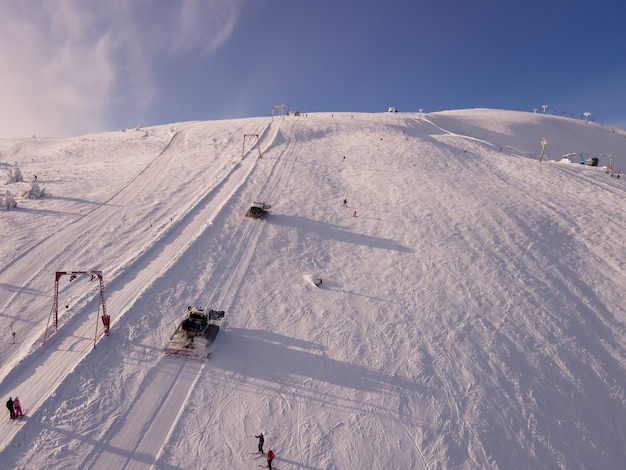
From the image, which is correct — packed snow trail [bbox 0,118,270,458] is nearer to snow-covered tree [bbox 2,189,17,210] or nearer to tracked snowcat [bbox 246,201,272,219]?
tracked snowcat [bbox 246,201,272,219]

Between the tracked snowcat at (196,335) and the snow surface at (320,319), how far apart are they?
0.49m

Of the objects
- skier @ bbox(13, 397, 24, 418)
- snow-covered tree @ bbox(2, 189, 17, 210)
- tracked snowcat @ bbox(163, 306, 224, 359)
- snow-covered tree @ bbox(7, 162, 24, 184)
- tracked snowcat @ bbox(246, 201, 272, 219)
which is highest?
snow-covered tree @ bbox(7, 162, 24, 184)

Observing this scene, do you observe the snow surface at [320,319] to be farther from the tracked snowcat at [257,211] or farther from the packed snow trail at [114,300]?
the tracked snowcat at [257,211]

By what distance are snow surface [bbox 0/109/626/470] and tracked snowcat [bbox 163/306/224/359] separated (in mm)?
486

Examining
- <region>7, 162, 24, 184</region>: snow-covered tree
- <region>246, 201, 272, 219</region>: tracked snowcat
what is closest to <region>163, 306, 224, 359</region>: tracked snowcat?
<region>246, 201, 272, 219</region>: tracked snowcat

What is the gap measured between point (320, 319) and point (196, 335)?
262 inches

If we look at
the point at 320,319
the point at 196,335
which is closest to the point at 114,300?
the point at 196,335

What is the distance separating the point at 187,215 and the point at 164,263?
683 cm

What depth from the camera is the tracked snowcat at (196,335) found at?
51.8 ft

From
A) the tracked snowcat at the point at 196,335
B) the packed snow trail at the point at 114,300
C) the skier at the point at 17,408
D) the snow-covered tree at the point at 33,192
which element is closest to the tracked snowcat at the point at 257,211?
the packed snow trail at the point at 114,300

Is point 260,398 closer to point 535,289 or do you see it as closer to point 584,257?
point 535,289

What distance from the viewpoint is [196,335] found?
1622cm

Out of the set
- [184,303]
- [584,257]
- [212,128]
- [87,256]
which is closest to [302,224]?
[184,303]

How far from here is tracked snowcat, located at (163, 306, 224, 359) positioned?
15.8 meters
